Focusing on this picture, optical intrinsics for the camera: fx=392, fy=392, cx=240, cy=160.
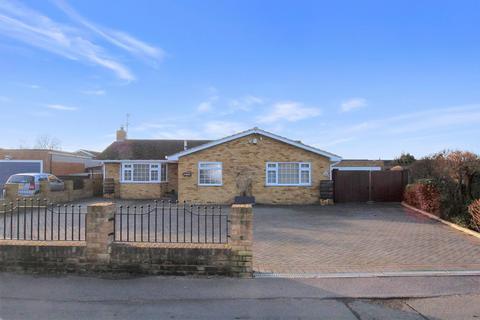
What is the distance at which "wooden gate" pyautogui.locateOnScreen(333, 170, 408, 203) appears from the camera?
22.4 m

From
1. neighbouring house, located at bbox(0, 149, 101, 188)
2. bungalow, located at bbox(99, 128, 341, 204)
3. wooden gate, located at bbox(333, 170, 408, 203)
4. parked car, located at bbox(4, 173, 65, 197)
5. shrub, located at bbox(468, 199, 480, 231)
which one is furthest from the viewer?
neighbouring house, located at bbox(0, 149, 101, 188)

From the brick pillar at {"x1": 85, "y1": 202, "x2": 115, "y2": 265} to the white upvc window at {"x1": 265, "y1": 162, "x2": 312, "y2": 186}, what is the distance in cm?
1513

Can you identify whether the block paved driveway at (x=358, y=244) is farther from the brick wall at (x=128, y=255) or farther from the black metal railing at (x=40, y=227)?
the black metal railing at (x=40, y=227)

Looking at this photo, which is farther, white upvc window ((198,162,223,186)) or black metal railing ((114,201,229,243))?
white upvc window ((198,162,223,186))

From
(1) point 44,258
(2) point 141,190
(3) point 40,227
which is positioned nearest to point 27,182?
(2) point 141,190

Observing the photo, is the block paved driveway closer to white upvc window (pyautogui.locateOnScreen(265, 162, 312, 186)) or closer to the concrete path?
the concrete path

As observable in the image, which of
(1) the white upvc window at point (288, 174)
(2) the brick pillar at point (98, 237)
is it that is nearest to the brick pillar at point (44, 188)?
(1) the white upvc window at point (288, 174)

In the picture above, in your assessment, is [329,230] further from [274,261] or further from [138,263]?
[138,263]

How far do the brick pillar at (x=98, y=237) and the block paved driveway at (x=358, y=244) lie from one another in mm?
Answer: 2748

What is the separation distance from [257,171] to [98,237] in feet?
49.8

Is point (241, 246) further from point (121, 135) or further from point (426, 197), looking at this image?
point (121, 135)

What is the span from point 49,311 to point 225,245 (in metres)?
2.98

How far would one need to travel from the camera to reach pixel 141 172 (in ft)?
84.9

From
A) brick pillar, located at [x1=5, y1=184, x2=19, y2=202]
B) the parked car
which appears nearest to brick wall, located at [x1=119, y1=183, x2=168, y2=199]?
the parked car
